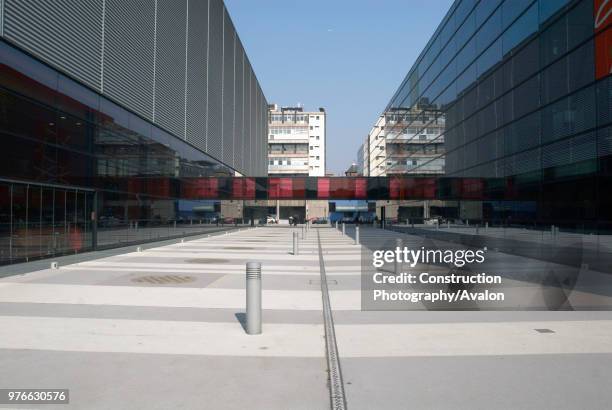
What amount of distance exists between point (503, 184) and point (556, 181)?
6.03 meters

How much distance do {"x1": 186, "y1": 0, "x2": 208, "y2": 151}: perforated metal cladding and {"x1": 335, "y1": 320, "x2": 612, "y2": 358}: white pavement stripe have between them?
28.2 m

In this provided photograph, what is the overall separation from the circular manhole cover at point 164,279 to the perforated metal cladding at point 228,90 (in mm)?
31878

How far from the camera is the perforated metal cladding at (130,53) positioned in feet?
69.9

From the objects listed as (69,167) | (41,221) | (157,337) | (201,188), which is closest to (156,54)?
(69,167)

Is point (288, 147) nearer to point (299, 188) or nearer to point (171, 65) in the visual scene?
point (299, 188)

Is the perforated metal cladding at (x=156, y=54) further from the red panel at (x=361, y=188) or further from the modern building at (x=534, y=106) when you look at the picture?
the modern building at (x=534, y=106)

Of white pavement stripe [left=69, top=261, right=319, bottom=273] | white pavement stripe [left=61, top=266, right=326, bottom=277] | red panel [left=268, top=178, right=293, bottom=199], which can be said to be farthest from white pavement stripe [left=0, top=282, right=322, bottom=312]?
red panel [left=268, top=178, right=293, bottom=199]

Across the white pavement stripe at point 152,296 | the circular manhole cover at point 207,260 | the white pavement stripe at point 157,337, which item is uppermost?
the white pavement stripe at point 157,337

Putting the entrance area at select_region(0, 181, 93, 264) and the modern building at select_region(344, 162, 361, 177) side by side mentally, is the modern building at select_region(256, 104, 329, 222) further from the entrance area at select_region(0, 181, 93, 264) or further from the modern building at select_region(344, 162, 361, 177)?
→ the entrance area at select_region(0, 181, 93, 264)

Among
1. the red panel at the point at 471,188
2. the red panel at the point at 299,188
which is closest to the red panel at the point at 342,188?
the red panel at the point at 299,188

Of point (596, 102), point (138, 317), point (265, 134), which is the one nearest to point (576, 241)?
point (596, 102)

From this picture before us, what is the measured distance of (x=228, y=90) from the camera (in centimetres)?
4653

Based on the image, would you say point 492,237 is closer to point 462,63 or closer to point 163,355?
point 462,63

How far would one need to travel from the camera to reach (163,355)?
20.6 ft
